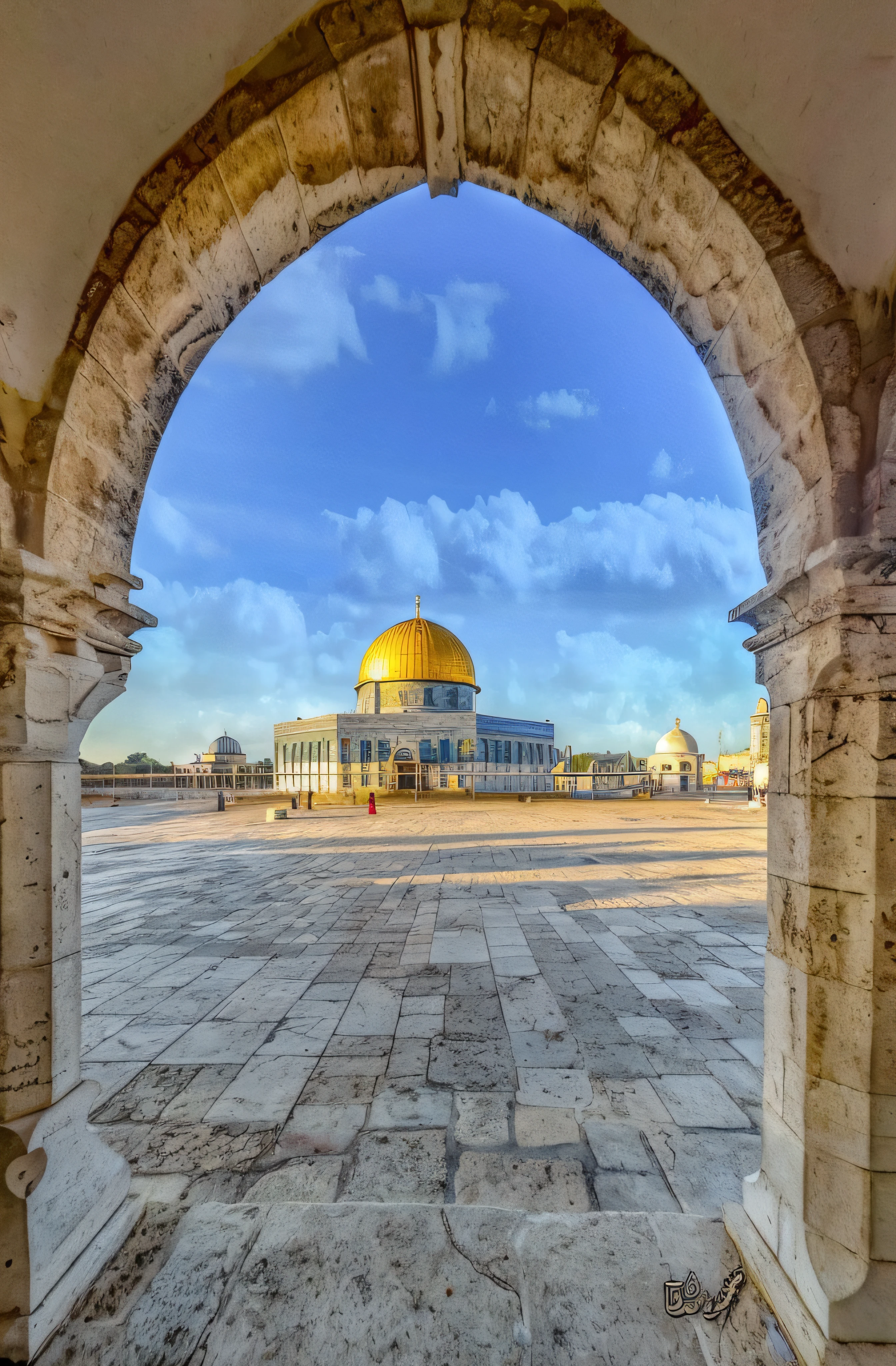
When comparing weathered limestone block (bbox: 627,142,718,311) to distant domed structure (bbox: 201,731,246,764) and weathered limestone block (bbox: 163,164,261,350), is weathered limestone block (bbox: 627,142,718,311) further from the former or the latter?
Result: distant domed structure (bbox: 201,731,246,764)

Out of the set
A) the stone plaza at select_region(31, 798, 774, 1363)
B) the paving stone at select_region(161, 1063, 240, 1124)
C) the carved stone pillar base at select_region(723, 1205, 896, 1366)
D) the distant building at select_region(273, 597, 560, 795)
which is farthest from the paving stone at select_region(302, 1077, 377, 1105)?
the distant building at select_region(273, 597, 560, 795)

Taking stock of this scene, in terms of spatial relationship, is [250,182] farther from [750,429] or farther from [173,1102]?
[173,1102]


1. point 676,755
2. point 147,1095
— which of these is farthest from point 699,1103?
point 676,755

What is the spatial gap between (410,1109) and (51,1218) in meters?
1.45

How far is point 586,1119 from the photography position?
7.99ft

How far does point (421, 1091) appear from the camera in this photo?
2658mm

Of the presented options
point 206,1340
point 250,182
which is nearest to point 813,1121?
point 206,1340

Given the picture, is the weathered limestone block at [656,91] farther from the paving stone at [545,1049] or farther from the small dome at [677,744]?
the small dome at [677,744]

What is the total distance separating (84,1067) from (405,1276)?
245 centimetres

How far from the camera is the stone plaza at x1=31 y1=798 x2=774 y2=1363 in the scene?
1.56 m

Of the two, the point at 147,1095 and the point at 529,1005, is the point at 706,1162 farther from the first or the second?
the point at 147,1095

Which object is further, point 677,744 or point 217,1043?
point 677,744

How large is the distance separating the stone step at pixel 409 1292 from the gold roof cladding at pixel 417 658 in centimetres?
3041

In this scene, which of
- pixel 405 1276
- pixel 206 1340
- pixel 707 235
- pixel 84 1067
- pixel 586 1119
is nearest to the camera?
pixel 206 1340
